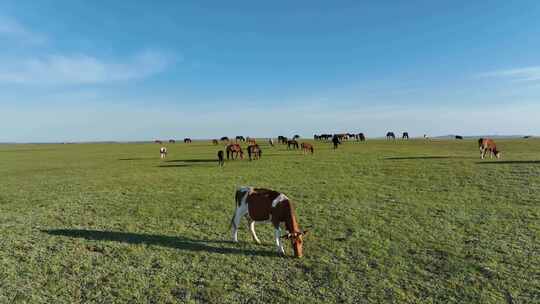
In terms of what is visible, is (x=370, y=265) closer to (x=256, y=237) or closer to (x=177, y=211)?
(x=256, y=237)

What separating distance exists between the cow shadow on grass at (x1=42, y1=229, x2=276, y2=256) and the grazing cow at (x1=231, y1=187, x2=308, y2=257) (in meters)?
0.63

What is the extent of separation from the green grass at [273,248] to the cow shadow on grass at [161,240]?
0.11 feet

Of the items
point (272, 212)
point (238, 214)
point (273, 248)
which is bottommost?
point (273, 248)

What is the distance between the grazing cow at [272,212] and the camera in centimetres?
830

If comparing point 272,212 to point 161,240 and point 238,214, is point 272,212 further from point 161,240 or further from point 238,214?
point 161,240

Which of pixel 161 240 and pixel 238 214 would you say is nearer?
pixel 238 214

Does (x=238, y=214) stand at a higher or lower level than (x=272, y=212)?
lower

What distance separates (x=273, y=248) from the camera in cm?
905

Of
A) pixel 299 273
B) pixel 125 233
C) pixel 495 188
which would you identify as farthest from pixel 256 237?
pixel 495 188

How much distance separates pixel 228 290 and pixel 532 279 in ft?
23.3

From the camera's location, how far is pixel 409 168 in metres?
23.5

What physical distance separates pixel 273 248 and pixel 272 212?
4.06 feet

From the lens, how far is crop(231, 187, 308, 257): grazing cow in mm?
8302

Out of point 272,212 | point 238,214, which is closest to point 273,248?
point 272,212
